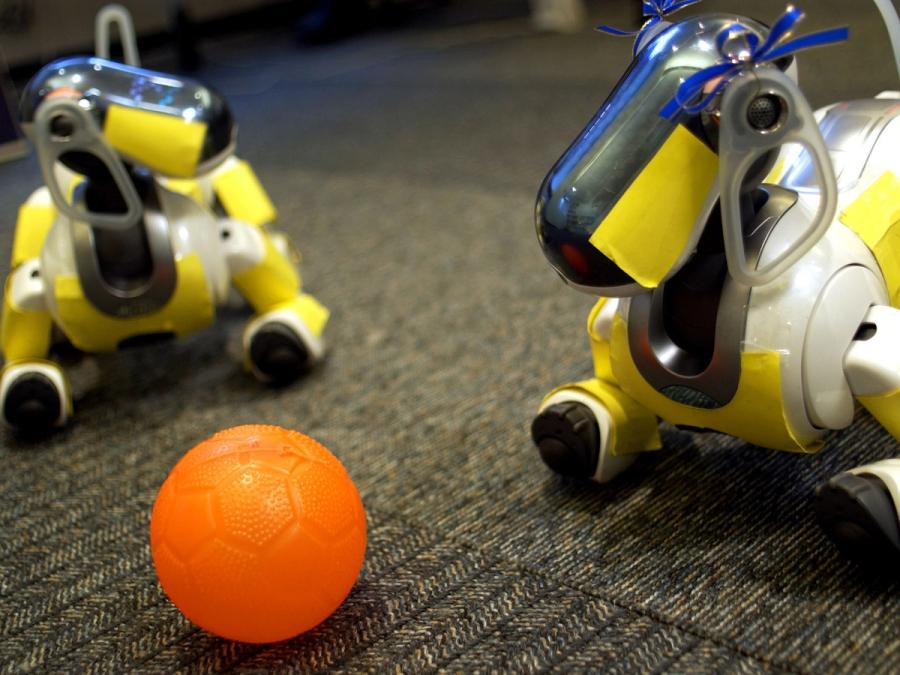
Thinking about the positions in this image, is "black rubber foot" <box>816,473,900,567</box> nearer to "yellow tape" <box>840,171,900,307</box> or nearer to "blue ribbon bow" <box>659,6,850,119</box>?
"yellow tape" <box>840,171,900,307</box>

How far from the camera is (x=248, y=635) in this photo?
0.82 m

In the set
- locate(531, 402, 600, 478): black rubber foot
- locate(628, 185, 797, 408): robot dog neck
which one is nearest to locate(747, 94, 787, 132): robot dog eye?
locate(628, 185, 797, 408): robot dog neck

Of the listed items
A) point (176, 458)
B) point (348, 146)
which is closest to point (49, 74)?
point (176, 458)

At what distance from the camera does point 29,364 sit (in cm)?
129

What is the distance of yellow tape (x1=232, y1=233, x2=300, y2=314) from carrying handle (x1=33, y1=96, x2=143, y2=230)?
20 cm

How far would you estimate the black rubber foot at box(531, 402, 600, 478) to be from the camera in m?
1.00

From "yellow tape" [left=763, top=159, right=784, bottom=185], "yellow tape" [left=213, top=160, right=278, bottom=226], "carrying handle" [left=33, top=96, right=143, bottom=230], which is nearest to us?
"yellow tape" [left=763, top=159, right=784, bottom=185]

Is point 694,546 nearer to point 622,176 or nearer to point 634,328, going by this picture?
point 634,328

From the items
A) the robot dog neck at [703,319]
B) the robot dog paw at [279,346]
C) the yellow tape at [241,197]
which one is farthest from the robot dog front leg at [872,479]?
the yellow tape at [241,197]

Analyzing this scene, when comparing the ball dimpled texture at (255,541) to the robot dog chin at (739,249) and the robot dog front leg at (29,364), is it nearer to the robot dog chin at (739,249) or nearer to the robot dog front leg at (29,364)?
the robot dog chin at (739,249)

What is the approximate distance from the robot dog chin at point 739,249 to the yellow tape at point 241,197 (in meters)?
0.67

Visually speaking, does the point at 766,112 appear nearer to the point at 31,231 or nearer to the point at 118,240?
the point at 118,240

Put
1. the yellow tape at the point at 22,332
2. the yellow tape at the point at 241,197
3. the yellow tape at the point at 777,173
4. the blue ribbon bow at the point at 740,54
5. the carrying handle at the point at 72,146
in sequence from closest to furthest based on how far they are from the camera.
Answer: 1. the blue ribbon bow at the point at 740,54
2. the yellow tape at the point at 777,173
3. the carrying handle at the point at 72,146
4. the yellow tape at the point at 22,332
5. the yellow tape at the point at 241,197

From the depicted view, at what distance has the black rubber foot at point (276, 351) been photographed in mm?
1338
